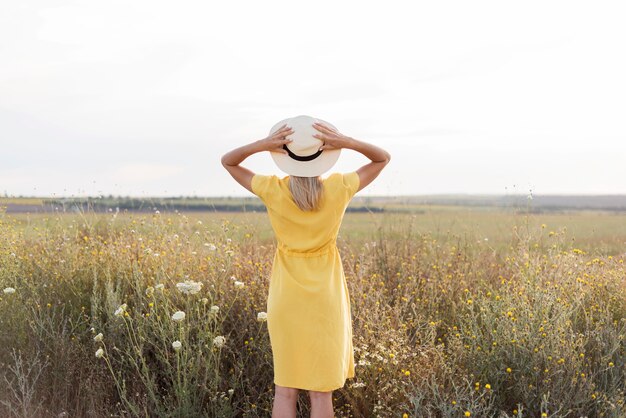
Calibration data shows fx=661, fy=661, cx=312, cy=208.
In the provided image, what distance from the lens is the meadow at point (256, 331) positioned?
182 inches

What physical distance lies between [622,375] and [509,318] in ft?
2.92

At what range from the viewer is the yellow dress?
151 inches

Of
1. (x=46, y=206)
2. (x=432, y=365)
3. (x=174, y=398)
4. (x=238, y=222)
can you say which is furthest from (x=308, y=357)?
(x=46, y=206)

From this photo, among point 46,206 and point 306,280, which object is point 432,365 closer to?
point 306,280

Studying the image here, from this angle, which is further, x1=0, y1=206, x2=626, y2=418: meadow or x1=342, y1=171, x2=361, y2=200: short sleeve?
x1=0, y1=206, x2=626, y2=418: meadow

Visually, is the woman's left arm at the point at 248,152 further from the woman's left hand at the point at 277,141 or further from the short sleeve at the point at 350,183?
the short sleeve at the point at 350,183

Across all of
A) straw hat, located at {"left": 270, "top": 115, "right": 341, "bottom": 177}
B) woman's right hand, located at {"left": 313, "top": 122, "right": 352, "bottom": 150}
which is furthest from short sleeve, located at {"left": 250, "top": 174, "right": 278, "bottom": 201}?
woman's right hand, located at {"left": 313, "top": 122, "right": 352, "bottom": 150}

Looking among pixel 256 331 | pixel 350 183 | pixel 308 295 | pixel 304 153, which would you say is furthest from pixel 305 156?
pixel 256 331

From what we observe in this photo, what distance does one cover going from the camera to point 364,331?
17.3ft

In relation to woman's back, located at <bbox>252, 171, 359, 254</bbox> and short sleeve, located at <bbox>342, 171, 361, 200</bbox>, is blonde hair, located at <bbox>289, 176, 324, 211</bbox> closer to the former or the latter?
woman's back, located at <bbox>252, 171, 359, 254</bbox>

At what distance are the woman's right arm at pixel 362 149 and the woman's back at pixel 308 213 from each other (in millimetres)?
100

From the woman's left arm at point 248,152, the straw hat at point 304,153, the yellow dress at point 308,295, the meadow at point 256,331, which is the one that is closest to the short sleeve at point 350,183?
the yellow dress at point 308,295

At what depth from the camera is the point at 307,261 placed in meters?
3.90

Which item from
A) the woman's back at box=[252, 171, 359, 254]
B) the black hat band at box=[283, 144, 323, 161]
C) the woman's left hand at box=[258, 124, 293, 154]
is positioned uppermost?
the woman's left hand at box=[258, 124, 293, 154]
